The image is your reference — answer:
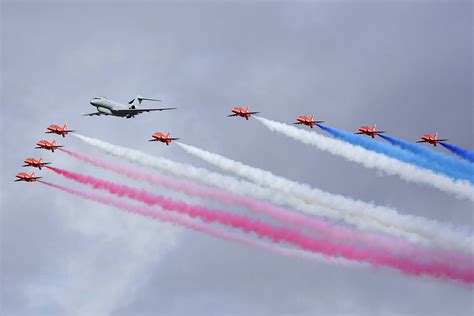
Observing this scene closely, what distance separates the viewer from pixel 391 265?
142750 millimetres

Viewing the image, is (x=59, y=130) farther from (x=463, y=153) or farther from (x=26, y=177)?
(x=463, y=153)

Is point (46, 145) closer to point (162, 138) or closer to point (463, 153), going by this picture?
point (162, 138)

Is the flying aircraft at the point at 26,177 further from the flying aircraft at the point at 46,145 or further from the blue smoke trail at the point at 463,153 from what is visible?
the blue smoke trail at the point at 463,153

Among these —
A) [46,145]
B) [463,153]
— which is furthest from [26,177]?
[463,153]

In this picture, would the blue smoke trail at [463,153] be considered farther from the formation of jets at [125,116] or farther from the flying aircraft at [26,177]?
the flying aircraft at [26,177]

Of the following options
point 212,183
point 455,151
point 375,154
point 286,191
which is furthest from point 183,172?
point 455,151

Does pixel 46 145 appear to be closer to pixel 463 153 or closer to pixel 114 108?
pixel 114 108

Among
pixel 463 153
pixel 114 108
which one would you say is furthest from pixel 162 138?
pixel 463 153

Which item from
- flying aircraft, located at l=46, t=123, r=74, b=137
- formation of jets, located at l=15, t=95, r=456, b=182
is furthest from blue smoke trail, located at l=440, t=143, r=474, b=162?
flying aircraft, located at l=46, t=123, r=74, b=137

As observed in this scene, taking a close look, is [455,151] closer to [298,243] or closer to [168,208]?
[298,243]

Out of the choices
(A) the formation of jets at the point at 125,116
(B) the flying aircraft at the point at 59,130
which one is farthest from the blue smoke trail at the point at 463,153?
(B) the flying aircraft at the point at 59,130

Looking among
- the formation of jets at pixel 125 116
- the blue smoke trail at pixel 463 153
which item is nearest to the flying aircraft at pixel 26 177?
the formation of jets at pixel 125 116

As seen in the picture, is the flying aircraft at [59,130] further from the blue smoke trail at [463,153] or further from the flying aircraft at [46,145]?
the blue smoke trail at [463,153]

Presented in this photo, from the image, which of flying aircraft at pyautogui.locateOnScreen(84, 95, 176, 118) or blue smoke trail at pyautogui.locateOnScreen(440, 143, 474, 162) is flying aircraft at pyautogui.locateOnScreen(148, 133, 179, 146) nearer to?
flying aircraft at pyautogui.locateOnScreen(84, 95, 176, 118)
